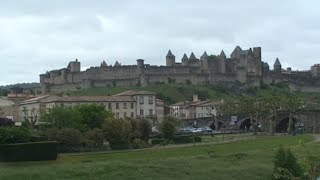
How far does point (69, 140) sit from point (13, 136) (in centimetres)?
1158

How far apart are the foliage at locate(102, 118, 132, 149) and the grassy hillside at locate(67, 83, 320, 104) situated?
10186cm

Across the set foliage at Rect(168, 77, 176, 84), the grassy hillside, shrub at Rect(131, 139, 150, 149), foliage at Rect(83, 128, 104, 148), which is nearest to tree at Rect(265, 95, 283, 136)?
shrub at Rect(131, 139, 150, 149)

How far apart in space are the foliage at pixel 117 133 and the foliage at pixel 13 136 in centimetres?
1540

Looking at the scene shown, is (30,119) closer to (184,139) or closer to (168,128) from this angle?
(168,128)

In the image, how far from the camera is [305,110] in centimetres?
10450

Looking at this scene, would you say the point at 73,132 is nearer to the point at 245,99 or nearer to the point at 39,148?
the point at 39,148

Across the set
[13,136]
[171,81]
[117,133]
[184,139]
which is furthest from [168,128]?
[171,81]

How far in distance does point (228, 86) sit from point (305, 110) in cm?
8506

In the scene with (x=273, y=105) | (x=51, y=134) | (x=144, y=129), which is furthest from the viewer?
(x=273, y=105)

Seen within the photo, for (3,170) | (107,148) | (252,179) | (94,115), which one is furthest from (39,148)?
(94,115)

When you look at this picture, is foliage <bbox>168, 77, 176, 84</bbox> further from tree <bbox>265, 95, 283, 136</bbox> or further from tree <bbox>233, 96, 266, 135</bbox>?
tree <bbox>265, 95, 283, 136</bbox>

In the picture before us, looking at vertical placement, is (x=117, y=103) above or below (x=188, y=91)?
below

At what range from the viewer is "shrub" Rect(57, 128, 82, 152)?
52.4m

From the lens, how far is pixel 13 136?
41.4 metres
